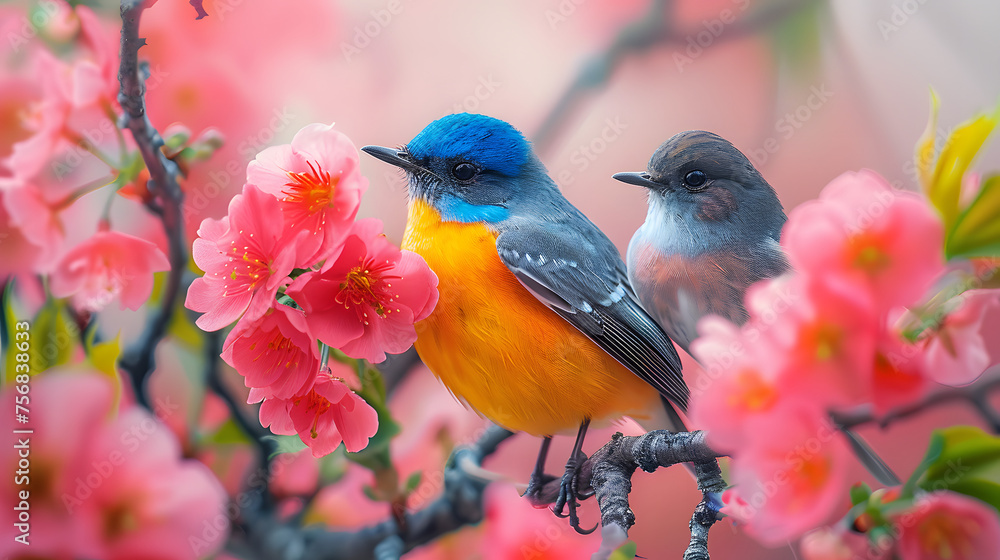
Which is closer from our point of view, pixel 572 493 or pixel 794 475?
pixel 794 475

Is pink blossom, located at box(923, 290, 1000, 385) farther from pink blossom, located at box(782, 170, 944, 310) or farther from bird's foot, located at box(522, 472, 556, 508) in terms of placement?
bird's foot, located at box(522, 472, 556, 508)

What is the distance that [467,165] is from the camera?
602mm

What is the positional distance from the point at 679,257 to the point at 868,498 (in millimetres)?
207

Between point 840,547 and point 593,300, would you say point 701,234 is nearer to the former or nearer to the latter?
point 593,300

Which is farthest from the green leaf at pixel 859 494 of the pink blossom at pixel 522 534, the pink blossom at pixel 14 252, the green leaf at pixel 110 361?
the pink blossom at pixel 14 252

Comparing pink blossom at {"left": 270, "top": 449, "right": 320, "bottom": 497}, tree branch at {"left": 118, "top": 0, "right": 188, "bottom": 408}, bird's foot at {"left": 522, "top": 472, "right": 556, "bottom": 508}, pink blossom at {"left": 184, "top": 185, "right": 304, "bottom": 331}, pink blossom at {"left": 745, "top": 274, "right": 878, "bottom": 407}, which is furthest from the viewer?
pink blossom at {"left": 270, "top": 449, "right": 320, "bottom": 497}

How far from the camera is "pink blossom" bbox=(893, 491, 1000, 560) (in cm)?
29

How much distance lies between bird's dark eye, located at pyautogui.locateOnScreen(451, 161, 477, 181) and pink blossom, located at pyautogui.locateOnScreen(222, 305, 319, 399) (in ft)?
0.76

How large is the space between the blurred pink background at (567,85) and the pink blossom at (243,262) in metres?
0.27

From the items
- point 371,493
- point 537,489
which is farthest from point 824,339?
point 371,493

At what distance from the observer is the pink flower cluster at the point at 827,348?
0.92ft

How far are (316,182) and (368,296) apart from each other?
89 mm

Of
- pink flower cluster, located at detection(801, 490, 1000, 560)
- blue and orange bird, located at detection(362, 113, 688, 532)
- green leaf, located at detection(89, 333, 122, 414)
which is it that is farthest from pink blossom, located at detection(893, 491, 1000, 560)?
green leaf, located at detection(89, 333, 122, 414)

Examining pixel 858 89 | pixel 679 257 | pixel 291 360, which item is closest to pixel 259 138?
pixel 291 360
